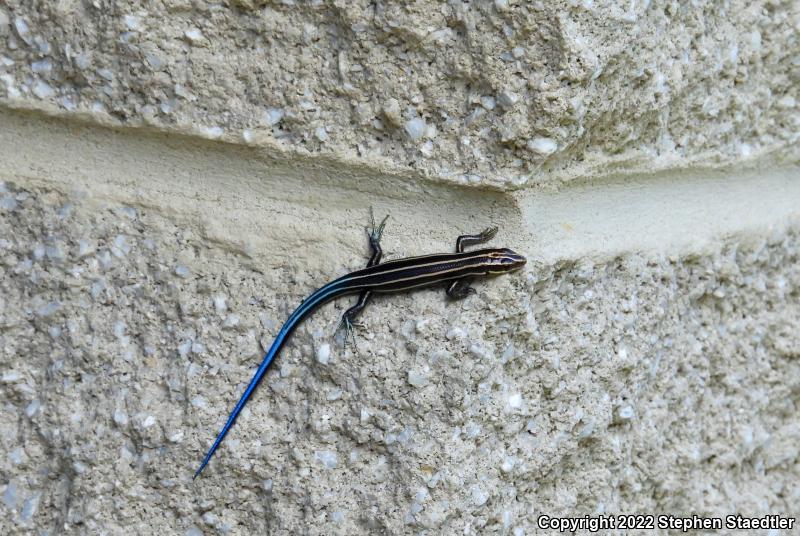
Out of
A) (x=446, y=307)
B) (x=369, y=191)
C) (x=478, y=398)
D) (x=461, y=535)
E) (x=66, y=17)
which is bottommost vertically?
(x=461, y=535)

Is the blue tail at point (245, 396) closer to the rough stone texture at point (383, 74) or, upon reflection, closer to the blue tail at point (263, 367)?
the blue tail at point (263, 367)

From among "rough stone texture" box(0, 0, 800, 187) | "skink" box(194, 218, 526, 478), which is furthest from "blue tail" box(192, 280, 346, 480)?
"rough stone texture" box(0, 0, 800, 187)

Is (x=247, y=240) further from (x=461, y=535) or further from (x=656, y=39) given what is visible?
(x=656, y=39)

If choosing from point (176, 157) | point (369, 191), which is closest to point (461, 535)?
point (369, 191)

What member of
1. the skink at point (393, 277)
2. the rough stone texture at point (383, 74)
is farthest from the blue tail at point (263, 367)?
the rough stone texture at point (383, 74)

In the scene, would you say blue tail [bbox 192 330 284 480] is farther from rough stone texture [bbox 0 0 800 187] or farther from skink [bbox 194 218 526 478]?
rough stone texture [bbox 0 0 800 187]

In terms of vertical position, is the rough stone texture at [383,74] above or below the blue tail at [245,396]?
above
